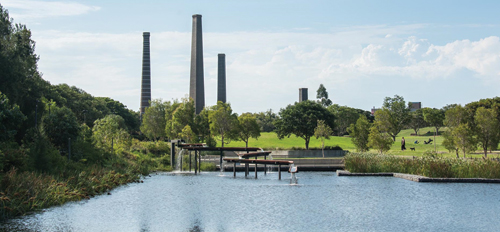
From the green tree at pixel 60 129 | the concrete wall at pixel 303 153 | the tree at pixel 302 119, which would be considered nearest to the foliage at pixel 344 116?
the tree at pixel 302 119

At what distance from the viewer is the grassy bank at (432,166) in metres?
31.9

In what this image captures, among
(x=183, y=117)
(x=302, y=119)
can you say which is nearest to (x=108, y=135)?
(x=183, y=117)

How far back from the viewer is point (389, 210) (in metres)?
20.1

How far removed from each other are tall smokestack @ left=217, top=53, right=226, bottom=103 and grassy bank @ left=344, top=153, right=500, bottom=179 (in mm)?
74369

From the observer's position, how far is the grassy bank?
105 ft

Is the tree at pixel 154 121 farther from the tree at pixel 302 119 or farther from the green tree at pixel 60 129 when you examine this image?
the green tree at pixel 60 129

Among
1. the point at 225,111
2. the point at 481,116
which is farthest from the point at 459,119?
the point at 225,111

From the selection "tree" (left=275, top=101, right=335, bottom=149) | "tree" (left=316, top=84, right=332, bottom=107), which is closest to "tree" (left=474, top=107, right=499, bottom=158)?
"tree" (left=275, top=101, right=335, bottom=149)

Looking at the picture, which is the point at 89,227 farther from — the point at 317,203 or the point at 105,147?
the point at 105,147

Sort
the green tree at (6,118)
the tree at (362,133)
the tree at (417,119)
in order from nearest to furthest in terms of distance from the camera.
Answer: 1. the green tree at (6,118)
2. the tree at (362,133)
3. the tree at (417,119)

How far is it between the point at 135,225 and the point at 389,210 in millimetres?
10214

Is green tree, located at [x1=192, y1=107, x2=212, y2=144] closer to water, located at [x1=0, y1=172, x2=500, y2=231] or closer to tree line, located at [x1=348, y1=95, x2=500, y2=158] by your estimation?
tree line, located at [x1=348, y1=95, x2=500, y2=158]

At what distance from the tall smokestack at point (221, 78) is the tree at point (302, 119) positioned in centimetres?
4143

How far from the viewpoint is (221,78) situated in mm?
112000
